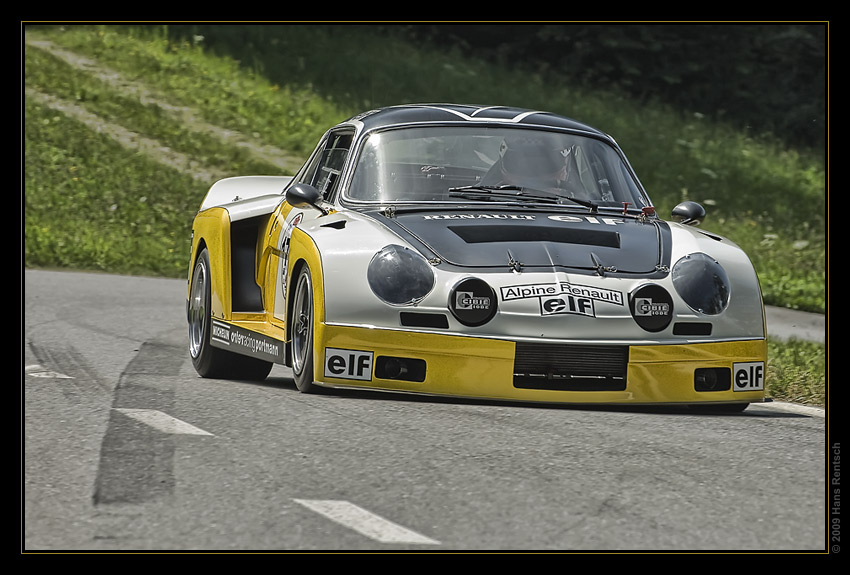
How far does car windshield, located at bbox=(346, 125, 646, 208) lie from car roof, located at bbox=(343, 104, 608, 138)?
0.09 meters

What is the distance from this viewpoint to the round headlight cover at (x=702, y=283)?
269 inches

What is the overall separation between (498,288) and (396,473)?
167 centimetres

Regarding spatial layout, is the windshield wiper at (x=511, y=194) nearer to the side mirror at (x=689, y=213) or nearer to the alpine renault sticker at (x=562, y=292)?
the side mirror at (x=689, y=213)

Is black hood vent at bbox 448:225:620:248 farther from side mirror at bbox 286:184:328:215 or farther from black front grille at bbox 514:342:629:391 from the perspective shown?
side mirror at bbox 286:184:328:215

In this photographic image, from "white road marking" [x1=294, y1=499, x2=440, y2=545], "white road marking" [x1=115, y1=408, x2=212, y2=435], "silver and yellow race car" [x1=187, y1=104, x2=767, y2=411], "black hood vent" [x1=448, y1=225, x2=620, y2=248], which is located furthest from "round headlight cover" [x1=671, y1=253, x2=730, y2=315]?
"white road marking" [x1=294, y1=499, x2=440, y2=545]

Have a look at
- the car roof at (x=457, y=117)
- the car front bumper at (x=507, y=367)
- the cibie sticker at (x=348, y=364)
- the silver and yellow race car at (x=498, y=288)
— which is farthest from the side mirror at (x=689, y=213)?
the cibie sticker at (x=348, y=364)

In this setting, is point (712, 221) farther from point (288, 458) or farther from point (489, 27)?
point (288, 458)

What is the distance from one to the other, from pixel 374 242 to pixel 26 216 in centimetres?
1479

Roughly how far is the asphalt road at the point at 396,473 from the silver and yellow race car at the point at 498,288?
171mm

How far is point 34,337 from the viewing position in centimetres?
1016

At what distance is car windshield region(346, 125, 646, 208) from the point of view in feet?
25.7

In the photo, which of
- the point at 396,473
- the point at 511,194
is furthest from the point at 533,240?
the point at 396,473

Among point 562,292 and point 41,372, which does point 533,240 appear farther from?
point 41,372
